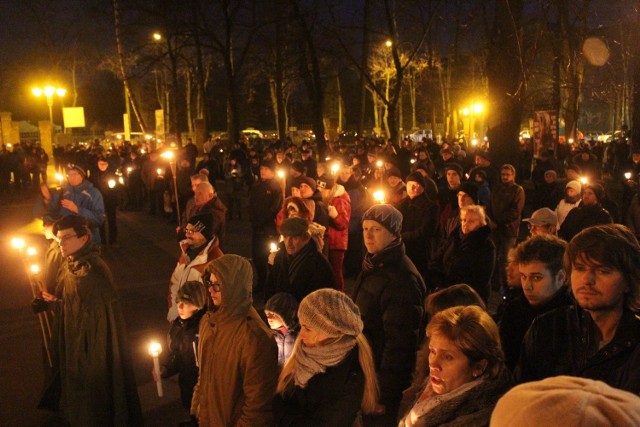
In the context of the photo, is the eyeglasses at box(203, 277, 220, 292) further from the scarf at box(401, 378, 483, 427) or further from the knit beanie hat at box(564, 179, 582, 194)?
the knit beanie hat at box(564, 179, 582, 194)

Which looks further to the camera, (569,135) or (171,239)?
(569,135)

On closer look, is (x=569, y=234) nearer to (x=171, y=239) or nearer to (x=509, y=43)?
(x=509, y=43)

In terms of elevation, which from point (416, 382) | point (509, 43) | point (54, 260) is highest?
point (509, 43)

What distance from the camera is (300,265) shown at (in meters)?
5.33

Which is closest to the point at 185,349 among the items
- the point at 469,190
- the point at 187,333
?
the point at 187,333

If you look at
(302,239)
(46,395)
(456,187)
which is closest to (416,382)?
(302,239)

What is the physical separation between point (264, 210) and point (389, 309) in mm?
5468

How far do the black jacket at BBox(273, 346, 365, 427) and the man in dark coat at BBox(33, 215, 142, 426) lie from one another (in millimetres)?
2032

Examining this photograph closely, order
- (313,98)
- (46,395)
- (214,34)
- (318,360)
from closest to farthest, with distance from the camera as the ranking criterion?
(318,360) → (46,395) → (313,98) → (214,34)

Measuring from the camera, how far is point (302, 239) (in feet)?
17.9

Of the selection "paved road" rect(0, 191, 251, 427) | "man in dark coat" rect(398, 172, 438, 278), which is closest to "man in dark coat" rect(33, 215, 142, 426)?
"paved road" rect(0, 191, 251, 427)

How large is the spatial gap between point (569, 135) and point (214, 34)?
1491 cm

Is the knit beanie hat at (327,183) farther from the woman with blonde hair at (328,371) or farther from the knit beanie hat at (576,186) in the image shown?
the woman with blonde hair at (328,371)

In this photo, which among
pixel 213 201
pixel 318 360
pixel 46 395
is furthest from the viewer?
pixel 213 201
